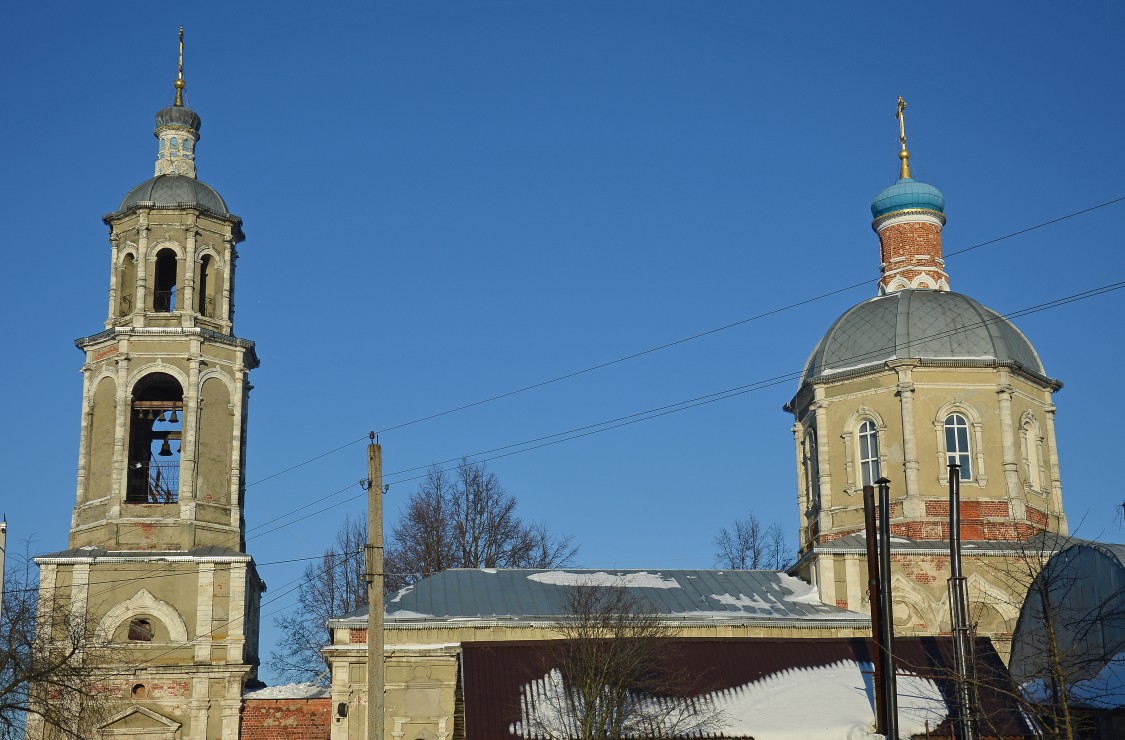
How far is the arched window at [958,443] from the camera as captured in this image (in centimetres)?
3133

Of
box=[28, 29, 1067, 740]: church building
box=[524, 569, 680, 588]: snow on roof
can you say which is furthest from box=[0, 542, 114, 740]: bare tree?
box=[524, 569, 680, 588]: snow on roof

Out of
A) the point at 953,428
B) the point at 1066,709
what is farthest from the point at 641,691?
the point at 953,428

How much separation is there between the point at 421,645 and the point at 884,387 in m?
11.5

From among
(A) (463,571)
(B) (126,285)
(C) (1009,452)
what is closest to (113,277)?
(B) (126,285)

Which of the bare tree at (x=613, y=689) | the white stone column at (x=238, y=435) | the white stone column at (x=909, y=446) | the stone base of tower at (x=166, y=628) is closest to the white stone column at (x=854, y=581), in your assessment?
the white stone column at (x=909, y=446)

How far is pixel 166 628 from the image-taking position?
28359mm

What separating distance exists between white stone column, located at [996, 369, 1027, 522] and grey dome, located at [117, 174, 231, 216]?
16.7 m

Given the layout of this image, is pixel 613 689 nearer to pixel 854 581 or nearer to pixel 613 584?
pixel 613 584

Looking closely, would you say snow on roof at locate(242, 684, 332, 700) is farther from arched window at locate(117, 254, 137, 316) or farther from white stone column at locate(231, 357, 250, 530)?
arched window at locate(117, 254, 137, 316)

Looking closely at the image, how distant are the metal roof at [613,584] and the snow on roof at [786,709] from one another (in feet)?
7.16

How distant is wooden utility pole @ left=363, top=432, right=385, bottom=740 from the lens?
60.6ft

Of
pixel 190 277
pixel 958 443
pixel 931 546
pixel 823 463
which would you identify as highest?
pixel 190 277

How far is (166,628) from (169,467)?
334 centimetres

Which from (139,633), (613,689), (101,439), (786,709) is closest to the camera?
(613,689)
